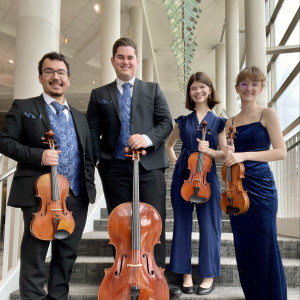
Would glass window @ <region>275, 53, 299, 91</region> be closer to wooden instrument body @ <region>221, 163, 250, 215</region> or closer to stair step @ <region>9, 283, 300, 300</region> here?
stair step @ <region>9, 283, 300, 300</region>

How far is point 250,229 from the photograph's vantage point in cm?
196

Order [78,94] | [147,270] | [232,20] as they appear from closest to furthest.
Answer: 1. [147,270]
2. [232,20]
3. [78,94]

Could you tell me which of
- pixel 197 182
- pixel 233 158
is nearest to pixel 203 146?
pixel 197 182

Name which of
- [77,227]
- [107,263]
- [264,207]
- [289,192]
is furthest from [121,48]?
[289,192]

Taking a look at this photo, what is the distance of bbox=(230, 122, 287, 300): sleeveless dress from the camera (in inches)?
75.7

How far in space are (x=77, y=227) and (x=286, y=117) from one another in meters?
5.99

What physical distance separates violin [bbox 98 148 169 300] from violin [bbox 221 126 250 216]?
357 mm

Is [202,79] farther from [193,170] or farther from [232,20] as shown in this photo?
[232,20]

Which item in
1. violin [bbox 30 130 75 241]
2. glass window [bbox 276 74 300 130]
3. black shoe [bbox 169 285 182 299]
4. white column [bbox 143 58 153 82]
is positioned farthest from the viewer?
white column [bbox 143 58 153 82]

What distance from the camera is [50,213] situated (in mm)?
1607

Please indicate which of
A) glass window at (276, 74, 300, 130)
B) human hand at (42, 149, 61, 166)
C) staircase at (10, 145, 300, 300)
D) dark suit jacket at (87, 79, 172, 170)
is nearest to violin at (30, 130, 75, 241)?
human hand at (42, 149, 61, 166)

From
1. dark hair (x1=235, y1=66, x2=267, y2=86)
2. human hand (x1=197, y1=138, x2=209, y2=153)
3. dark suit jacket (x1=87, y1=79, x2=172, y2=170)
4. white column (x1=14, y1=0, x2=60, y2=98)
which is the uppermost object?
white column (x1=14, y1=0, x2=60, y2=98)

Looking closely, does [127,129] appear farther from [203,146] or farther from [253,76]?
[253,76]

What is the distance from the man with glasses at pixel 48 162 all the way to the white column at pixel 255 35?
3695 millimetres
